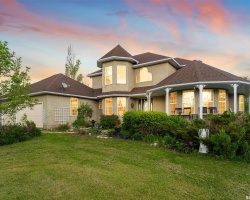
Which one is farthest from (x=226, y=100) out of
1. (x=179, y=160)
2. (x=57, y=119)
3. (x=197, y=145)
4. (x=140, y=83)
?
(x=57, y=119)

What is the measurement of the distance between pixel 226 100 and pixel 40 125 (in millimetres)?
16060

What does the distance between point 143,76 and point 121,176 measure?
1470cm

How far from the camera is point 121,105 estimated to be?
59.1ft

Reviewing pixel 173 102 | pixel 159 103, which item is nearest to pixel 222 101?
pixel 173 102

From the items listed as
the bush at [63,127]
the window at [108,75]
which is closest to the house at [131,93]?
the window at [108,75]

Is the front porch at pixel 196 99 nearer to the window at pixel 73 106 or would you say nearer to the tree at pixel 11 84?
the window at pixel 73 106

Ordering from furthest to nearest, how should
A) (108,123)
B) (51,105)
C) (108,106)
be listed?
1. (108,106)
2. (51,105)
3. (108,123)

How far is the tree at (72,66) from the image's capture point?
129 ft

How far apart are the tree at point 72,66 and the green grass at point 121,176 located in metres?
33.6

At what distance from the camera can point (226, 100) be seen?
607 inches

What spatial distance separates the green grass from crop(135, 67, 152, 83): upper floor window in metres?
11.9

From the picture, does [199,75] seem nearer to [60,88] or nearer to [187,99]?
[187,99]

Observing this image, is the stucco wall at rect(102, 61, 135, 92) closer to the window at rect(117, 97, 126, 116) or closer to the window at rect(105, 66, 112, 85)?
the window at rect(105, 66, 112, 85)

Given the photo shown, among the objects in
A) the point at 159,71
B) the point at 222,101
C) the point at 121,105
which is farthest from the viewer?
the point at 121,105
